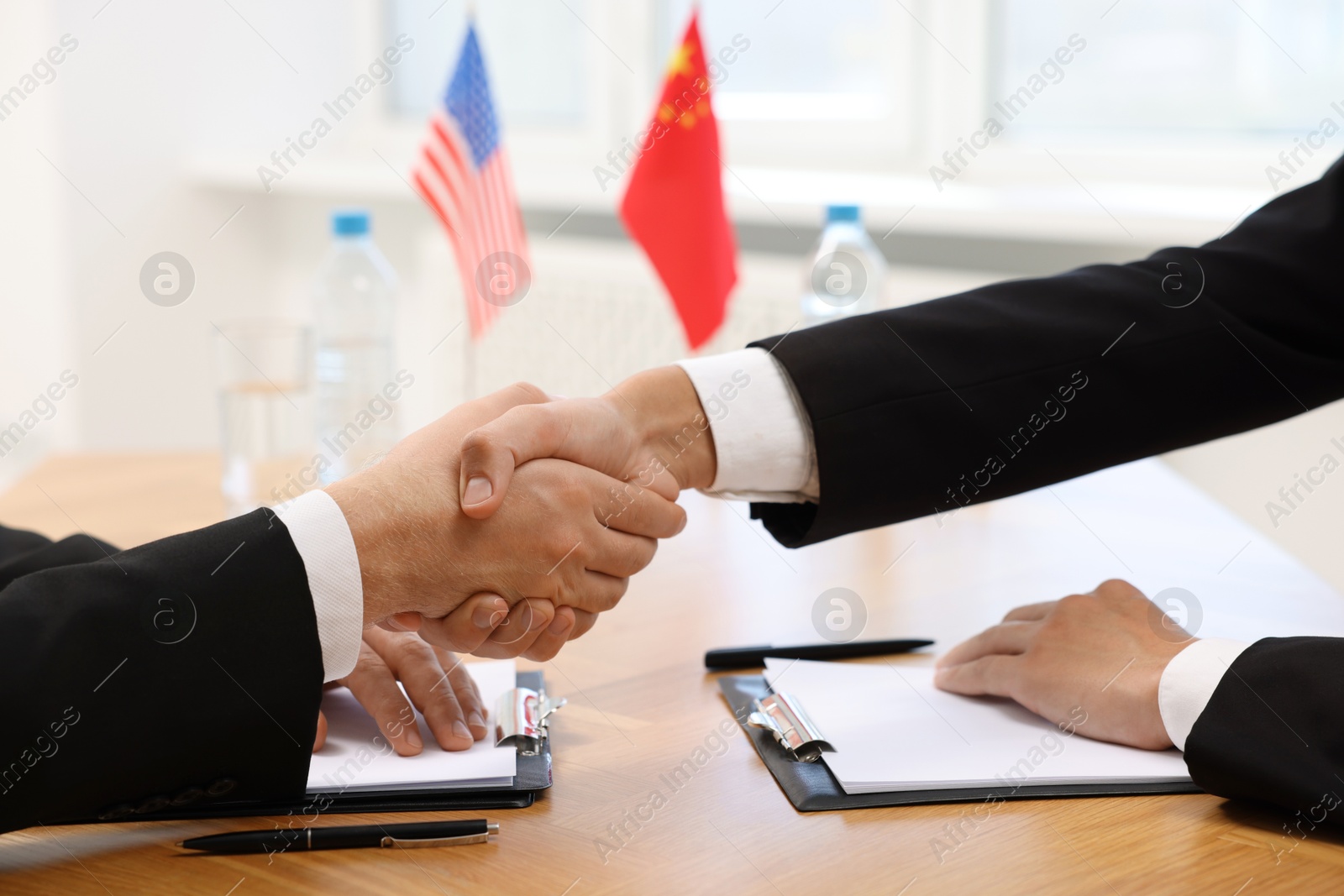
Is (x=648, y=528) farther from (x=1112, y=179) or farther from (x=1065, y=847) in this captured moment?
(x=1112, y=179)

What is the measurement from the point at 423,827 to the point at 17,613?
26cm

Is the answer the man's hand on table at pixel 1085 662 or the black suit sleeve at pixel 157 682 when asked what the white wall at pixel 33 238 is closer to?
the black suit sleeve at pixel 157 682

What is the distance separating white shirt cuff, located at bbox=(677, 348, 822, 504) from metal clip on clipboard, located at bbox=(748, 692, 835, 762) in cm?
20

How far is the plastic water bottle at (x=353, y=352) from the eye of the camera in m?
1.68

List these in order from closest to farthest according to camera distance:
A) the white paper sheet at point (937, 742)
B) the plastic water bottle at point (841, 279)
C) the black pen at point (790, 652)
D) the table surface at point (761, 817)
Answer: the table surface at point (761, 817) → the white paper sheet at point (937, 742) → the black pen at point (790, 652) → the plastic water bottle at point (841, 279)

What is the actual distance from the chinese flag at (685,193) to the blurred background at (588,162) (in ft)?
1.27

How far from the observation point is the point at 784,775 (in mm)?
Result: 779

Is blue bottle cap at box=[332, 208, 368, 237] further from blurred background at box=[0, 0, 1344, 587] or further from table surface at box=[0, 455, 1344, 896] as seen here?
table surface at box=[0, 455, 1344, 896]

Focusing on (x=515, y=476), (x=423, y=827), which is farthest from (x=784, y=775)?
(x=515, y=476)

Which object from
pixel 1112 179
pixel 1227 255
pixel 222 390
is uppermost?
pixel 1112 179

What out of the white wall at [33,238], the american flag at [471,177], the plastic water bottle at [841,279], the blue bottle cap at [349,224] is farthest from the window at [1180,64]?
the white wall at [33,238]

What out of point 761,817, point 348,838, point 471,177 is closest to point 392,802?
point 348,838

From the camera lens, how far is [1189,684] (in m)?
0.80

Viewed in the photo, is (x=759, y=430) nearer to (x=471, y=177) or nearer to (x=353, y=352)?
(x=353, y=352)
